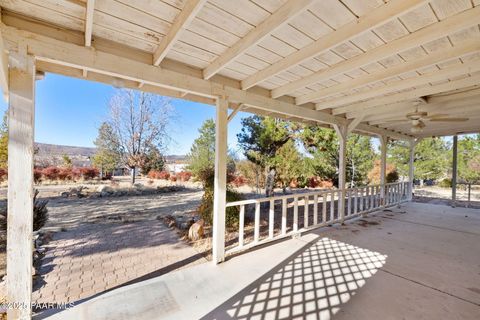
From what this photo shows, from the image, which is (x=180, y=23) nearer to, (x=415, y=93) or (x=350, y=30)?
(x=350, y=30)

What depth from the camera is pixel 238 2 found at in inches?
57.0

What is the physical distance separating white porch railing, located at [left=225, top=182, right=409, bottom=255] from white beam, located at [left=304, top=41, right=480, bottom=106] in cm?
184

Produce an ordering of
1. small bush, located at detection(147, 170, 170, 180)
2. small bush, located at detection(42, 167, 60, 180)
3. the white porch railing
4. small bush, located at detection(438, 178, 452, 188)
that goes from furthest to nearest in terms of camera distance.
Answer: small bush, located at detection(147, 170, 170, 180) → small bush, located at detection(438, 178, 452, 188) → small bush, located at detection(42, 167, 60, 180) → the white porch railing

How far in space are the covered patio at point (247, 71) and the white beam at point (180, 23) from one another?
0.01m

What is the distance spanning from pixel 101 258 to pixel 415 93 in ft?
16.7

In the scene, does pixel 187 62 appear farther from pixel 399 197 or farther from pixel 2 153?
pixel 2 153

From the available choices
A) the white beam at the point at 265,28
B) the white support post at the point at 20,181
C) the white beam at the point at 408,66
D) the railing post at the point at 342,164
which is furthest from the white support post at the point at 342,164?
the white support post at the point at 20,181

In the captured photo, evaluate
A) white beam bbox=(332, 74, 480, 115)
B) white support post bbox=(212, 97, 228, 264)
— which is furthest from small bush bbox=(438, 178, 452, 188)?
white support post bbox=(212, 97, 228, 264)

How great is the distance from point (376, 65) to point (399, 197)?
6042 millimetres

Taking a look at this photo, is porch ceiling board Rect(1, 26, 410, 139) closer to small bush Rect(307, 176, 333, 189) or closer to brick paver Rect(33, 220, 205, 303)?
brick paver Rect(33, 220, 205, 303)

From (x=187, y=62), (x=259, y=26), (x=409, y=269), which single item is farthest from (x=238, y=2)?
(x=409, y=269)

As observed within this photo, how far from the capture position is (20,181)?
5.61 feet

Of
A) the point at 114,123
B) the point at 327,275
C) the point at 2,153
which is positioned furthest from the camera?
the point at 114,123

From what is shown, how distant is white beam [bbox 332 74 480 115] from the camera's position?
2.58 metres
